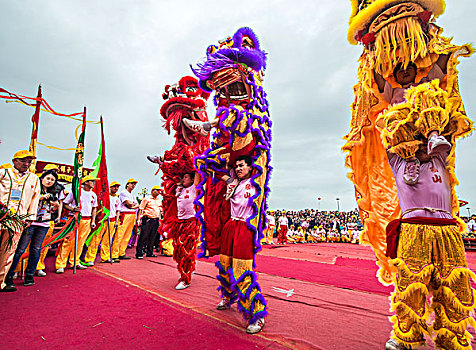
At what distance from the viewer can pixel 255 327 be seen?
2.25 meters

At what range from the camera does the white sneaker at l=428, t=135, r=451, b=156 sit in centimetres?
182

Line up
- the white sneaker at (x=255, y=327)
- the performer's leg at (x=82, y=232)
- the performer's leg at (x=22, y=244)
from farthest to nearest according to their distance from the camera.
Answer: the performer's leg at (x=82, y=232) < the performer's leg at (x=22, y=244) < the white sneaker at (x=255, y=327)

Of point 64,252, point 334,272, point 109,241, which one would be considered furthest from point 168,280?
point 334,272

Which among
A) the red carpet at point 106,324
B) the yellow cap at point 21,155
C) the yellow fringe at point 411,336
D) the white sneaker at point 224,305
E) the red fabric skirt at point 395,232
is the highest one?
the yellow cap at point 21,155

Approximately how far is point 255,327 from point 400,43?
2.70 metres

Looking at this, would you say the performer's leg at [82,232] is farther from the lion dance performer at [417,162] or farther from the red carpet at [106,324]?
the lion dance performer at [417,162]

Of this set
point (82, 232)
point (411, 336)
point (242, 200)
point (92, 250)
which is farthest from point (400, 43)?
point (92, 250)

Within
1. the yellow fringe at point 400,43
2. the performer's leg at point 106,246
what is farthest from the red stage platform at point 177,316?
the yellow fringe at point 400,43

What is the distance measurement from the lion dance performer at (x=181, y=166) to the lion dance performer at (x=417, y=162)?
2.52 metres

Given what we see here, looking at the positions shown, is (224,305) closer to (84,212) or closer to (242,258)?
(242,258)

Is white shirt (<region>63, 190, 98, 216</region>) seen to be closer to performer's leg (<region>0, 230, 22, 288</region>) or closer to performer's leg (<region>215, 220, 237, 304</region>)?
performer's leg (<region>0, 230, 22, 288</region>)

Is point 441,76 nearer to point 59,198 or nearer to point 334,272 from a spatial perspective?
point 334,272

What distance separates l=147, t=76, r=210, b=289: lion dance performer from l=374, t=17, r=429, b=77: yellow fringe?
8.83ft

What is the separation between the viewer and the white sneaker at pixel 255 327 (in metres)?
2.22
